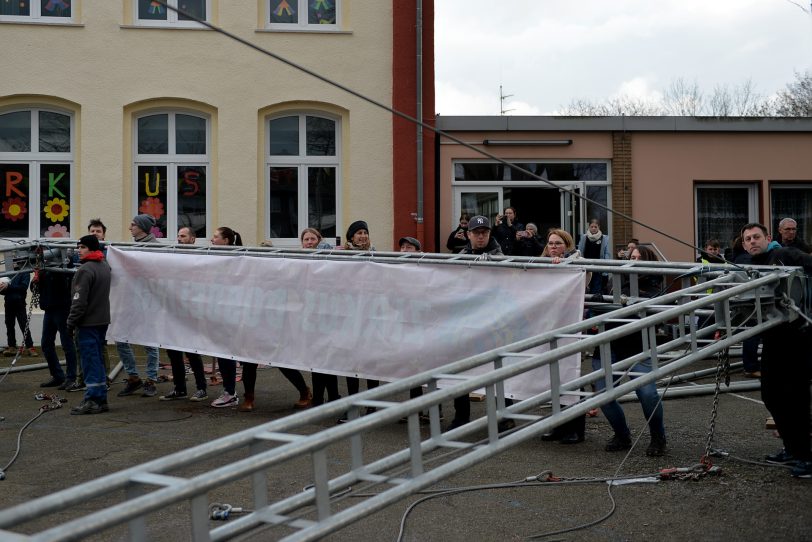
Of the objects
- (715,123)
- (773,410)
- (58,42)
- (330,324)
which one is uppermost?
(58,42)

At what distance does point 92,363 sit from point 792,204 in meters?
14.7

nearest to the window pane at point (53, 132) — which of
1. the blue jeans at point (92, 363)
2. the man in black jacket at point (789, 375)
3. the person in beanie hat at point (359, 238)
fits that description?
the blue jeans at point (92, 363)

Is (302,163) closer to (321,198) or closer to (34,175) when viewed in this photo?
(321,198)

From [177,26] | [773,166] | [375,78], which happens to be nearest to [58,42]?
[177,26]

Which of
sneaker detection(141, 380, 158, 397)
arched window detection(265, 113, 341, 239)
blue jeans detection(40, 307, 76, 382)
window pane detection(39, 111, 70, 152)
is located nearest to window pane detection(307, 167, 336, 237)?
arched window detection(265, 113, 341, 239)

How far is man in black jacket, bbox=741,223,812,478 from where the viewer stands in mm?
7137

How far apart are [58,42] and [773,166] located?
13.9m

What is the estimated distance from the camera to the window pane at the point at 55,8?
17281mm

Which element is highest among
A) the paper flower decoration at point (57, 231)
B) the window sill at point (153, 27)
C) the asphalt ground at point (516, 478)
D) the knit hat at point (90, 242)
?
the window sill at point (153, 27)

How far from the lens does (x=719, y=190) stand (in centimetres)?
1912

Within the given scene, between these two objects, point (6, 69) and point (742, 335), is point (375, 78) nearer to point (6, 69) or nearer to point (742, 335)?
point (6, 69)

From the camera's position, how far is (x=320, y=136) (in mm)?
17984

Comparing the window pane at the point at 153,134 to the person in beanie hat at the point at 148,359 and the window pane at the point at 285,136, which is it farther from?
the person in beanie hat at the point at 148,359

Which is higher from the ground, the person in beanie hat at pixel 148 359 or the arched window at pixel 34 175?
the arched window at pixel 34 175
